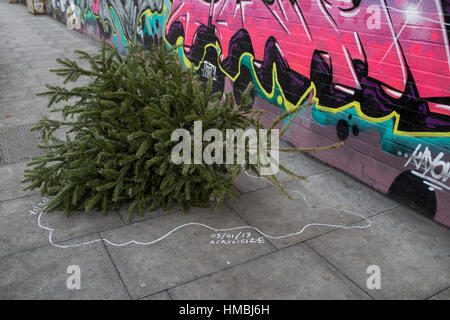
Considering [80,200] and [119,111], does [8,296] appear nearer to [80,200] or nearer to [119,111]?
[80,200]

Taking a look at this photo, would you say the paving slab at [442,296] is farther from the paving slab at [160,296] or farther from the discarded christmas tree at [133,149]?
the paving slab at [160,296]

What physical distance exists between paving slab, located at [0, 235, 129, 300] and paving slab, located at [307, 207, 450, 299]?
2045mm

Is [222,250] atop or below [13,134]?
atop

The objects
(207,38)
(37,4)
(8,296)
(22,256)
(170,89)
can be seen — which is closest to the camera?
(8,296)

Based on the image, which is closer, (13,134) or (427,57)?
(427,57)

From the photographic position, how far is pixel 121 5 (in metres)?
12.5

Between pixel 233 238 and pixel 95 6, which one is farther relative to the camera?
pixel 95 6

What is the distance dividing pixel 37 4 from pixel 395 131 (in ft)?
81.7

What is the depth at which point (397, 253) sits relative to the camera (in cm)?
389

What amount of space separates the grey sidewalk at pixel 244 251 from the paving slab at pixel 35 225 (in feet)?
0.04

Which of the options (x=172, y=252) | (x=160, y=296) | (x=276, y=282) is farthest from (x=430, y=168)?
(x=160, y=296)

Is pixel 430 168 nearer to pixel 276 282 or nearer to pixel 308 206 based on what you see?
pixel 308 206

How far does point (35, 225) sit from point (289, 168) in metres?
3.44

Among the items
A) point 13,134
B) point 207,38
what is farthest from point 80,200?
point 207,38
